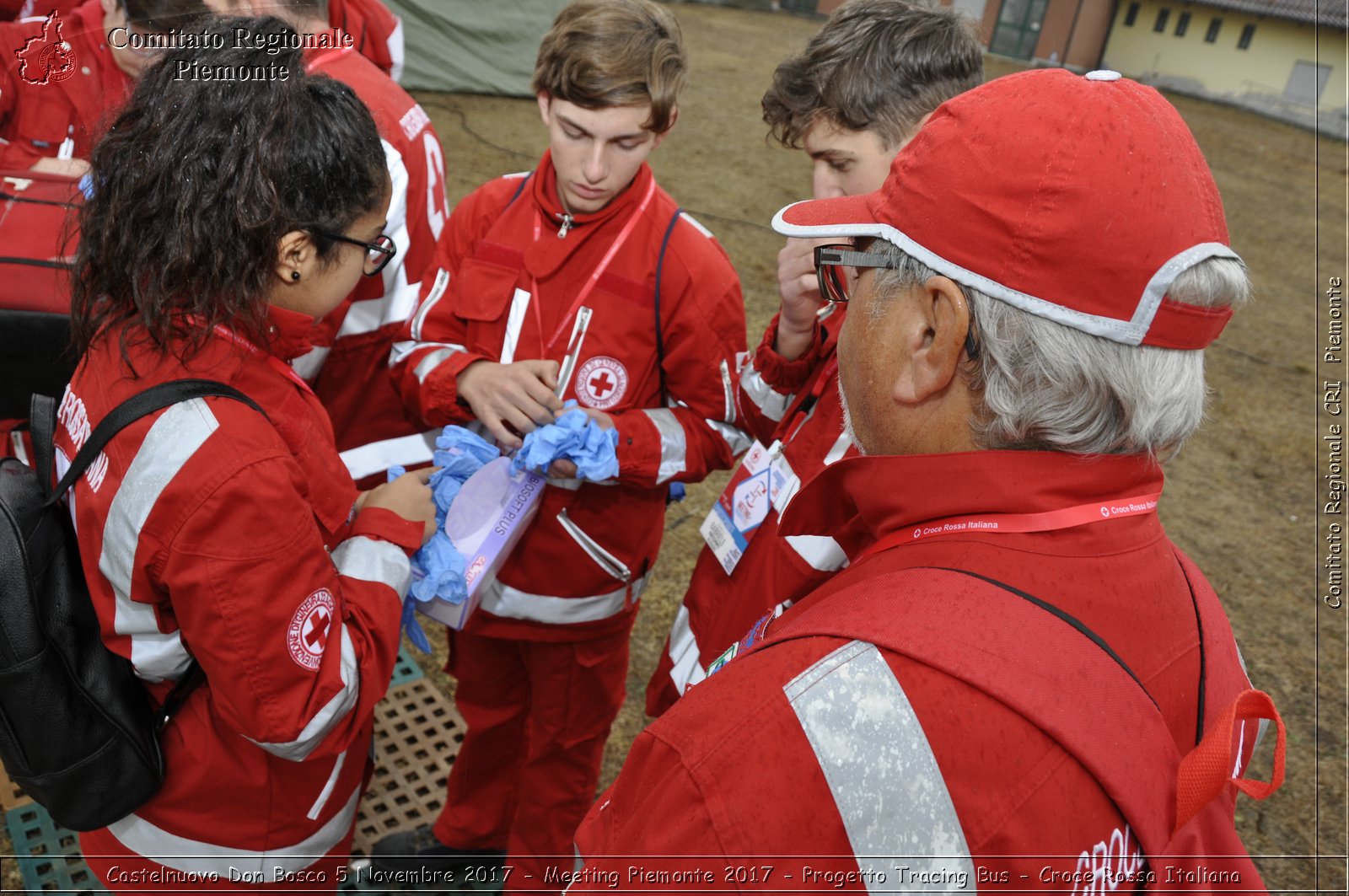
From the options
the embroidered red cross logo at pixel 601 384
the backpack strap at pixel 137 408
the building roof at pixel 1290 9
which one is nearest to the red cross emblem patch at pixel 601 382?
the embroidered red cross logo at pixel 601 384

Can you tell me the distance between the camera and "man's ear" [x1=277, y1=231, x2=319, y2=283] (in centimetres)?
166

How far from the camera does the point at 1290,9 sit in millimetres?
17500

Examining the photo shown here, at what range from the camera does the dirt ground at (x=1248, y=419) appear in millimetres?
3857

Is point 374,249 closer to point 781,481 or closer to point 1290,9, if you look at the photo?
point 781,481

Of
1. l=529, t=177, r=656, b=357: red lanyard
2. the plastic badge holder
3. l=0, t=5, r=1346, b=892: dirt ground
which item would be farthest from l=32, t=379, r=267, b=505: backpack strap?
l=0, t=5, r=1346, b=892: dirt ground

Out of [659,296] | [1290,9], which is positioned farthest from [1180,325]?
[1290,9]

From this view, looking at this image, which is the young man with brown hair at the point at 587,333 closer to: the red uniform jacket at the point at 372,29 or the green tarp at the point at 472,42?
the red uniform jacket at the point at 372,29

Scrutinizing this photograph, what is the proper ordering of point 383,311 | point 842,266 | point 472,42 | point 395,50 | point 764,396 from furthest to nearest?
point 472,42 → point 395,50 → point 383,311 → point 764,396 → point 842,266

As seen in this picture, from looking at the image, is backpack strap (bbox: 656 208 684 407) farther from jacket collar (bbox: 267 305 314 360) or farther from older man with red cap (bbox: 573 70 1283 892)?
older man with red cap (bbox: 573 70 1283 892)

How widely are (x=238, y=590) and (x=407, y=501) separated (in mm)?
525

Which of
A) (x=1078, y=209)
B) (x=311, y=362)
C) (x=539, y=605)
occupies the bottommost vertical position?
(x=539, y=605)

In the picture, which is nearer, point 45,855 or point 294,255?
point 294,255

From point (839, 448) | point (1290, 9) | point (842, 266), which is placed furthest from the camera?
point (1290, 9)

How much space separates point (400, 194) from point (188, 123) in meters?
1.33
